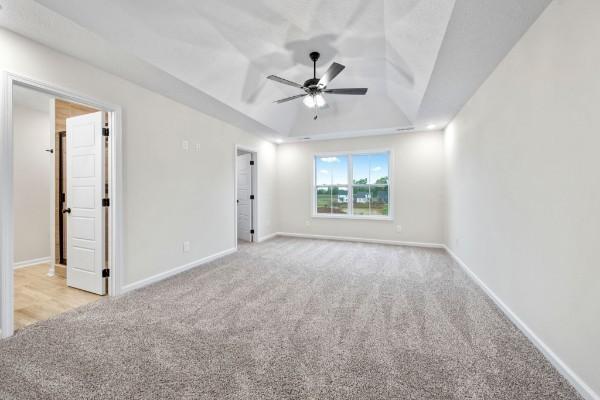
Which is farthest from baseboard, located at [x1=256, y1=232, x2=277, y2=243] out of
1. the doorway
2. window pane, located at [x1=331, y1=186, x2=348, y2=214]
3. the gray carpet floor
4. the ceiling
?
the ceiling

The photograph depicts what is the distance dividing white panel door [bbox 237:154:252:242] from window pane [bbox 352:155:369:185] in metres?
2.55

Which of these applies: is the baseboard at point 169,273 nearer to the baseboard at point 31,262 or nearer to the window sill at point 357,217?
the baseboard at point 31,262

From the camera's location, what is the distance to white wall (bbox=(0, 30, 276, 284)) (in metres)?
2.35

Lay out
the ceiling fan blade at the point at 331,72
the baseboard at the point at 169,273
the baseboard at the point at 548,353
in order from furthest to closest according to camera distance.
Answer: the baseboard at the point at 169,273 → the ceiling fan blade at the point at 331,72 → the baseboard at the point at 548,353

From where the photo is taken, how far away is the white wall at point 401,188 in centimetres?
516

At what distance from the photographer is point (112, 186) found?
9.27 feet

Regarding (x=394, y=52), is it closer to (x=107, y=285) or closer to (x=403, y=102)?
(x=403, y=102)

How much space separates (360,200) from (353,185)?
408 millimetres

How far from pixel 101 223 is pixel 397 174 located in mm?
5302

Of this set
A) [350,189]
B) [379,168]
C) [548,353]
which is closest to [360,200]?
[350,189]

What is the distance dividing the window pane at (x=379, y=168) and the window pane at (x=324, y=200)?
1108mm

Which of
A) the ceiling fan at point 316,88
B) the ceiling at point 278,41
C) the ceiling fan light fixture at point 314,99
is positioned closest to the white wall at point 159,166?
the ceiling at point 278,41

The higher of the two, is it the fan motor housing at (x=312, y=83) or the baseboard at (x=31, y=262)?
the fan motor housing at (x=312, y=83)

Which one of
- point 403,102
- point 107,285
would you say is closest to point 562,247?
point 403,102
